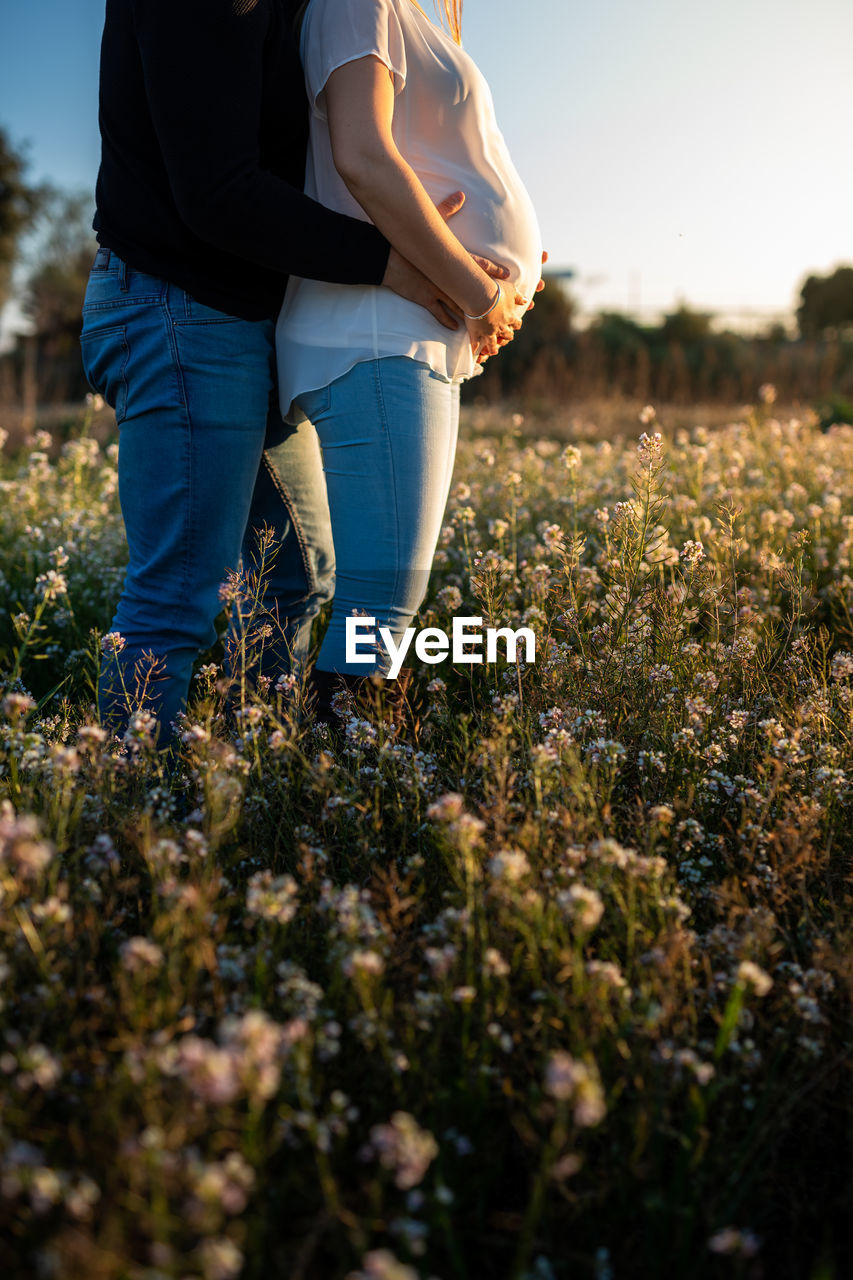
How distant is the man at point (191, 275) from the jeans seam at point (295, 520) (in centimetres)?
26

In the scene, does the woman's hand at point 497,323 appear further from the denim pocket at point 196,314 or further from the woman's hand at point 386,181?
the denim pocket at point 196,314

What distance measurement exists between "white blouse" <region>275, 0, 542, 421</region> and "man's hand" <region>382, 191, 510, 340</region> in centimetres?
2

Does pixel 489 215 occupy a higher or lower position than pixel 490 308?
higher

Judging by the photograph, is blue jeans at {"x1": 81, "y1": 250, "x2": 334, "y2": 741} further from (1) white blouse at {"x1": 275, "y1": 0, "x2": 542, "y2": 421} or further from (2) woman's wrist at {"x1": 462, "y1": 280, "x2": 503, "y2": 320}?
(2) woman's wrist at {"x1": 462, "y1": 280, "x2": 503, "y2": 320}

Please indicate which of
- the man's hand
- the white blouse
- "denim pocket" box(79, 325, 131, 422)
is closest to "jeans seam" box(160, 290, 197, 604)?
"denim pocket" box(79, 325, 131, 422)

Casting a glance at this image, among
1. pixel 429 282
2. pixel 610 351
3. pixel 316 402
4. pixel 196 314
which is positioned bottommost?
pixel 316 402

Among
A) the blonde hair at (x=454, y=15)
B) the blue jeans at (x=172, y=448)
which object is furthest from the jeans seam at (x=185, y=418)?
the blonde hair at (x=454, y=15)

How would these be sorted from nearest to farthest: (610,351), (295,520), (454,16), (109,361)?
(109,361) → (454,16) → (295,520) → (610,351)

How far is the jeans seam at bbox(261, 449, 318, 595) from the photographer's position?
2.66 m

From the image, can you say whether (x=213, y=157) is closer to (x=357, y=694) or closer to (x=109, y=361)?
(x=109, y=361)

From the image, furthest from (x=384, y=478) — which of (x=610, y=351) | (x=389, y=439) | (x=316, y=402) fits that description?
(x=610, y=351)

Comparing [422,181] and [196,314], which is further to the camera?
[422,181]

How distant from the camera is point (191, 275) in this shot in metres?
2.18

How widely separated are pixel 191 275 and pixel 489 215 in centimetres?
80
